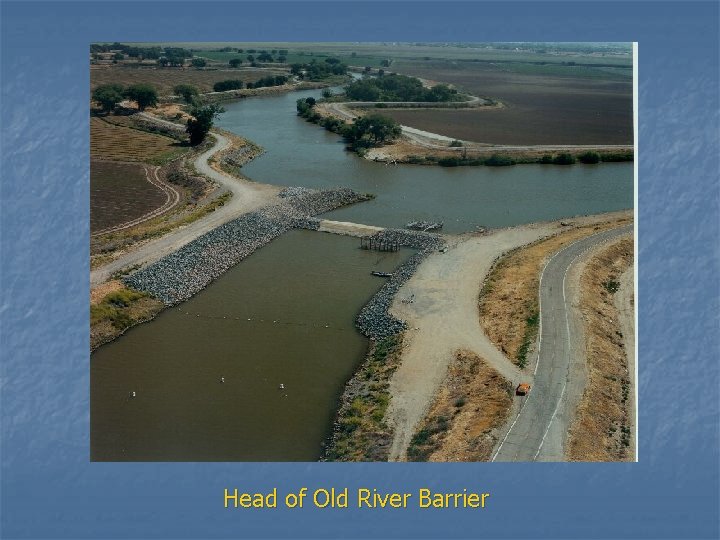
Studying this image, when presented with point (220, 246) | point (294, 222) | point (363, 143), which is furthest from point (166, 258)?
point (363, 143)

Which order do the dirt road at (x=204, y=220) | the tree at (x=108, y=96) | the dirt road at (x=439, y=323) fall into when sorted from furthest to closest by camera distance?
the tree at (x=108, y=96) → the dirt road at (x=204, y=220) → the dirt road at (x=439, y=323)

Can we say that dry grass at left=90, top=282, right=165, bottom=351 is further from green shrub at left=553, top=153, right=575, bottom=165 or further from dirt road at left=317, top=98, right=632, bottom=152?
green shrub at left=553, top=153, right=575, bottom=165

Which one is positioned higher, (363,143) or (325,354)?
(363,143)

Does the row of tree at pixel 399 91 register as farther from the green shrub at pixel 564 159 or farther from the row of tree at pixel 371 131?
the green shrub at pixel 564 159

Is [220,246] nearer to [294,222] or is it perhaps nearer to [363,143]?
[294,222]

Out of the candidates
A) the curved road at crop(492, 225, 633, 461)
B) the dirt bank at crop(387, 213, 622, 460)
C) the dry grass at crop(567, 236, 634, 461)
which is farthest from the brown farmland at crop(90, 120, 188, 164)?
the dry grass at crop(567, 236, 634, 461)

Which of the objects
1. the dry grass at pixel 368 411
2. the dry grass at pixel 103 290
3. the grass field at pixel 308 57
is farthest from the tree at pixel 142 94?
the dry grass at pixel 368 411

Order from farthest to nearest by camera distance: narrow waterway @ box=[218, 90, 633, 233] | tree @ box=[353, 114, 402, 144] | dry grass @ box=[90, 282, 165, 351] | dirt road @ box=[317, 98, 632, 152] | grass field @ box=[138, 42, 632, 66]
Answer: grass field @ box=[138, 42, 632, 66] → tree @ box=[353, 114, 402, 144] → dirt road @ box=[317, 98, 632, 152] → narrow waterway @ box=[218, 90, 633, 233] → dry grass @ box=[90, 282, 165, 351]
